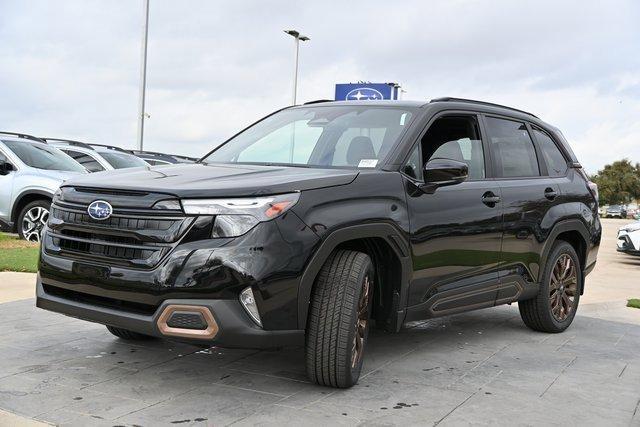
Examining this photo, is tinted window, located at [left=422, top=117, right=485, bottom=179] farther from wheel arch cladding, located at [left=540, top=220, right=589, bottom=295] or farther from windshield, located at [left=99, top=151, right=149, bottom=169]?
windshield, located at [left=99, top=151, right=149, bottom=169]

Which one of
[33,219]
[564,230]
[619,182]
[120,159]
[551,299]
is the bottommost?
[551,299]

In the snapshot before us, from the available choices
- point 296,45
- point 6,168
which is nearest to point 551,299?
point 6,168

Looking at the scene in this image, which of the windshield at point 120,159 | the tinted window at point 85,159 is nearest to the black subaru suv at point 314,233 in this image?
the tinted window at point 85,159

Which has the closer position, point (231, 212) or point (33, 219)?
point (231, 212)

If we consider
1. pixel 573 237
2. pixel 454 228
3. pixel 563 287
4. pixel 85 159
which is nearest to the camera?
pixel 454 228

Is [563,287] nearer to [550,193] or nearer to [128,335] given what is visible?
[550,193]

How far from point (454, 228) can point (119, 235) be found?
221cm

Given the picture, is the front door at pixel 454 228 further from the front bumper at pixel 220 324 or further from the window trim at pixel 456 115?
the front bumper at pixel 220 324

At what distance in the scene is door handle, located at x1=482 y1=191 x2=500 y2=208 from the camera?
524cm

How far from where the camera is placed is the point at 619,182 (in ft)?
291

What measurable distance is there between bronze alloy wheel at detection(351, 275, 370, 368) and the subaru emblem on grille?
1464 millimetres

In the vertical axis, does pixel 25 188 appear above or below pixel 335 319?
above

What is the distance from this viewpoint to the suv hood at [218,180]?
12.4 feet

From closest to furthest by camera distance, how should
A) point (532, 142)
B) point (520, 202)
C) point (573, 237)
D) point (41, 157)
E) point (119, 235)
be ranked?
point (119, 235), point (520, 202), point (532, 142), point (573, 237), point (41, 157)
